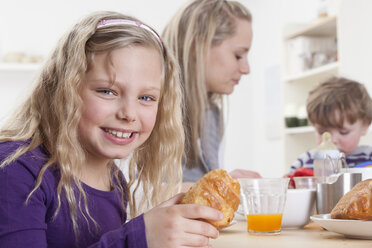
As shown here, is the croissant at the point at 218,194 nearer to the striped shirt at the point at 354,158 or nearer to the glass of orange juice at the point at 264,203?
the glass of orange juice at the point at 264,203

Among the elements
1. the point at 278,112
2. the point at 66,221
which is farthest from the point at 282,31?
the point at 66,221

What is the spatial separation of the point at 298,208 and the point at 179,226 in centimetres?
37

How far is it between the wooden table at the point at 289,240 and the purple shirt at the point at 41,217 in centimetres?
18

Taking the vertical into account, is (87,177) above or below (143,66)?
below

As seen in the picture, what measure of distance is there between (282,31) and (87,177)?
255 cm

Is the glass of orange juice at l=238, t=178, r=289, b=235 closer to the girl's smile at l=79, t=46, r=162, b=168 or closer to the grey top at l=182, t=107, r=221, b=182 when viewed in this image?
the girl's smile at l=79, t=46, r=162, b=168

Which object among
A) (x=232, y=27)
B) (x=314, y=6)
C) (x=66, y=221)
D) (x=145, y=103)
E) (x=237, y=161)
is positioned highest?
(x=314, y=6)

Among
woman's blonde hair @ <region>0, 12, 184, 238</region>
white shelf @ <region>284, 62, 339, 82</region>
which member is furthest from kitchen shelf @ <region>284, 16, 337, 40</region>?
woman's blonde hair @ <region>0, 12, 184, 238</region>

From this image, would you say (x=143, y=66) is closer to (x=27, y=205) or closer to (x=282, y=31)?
(x=27, y=205)

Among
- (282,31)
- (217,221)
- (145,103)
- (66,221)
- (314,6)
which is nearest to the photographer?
(217,221)

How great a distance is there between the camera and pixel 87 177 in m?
1.12

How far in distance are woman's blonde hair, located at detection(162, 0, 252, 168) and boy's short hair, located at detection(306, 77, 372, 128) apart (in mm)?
561

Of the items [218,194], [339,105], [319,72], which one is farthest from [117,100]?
[319,72]

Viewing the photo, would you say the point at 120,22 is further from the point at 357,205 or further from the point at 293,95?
the point at 293,95
